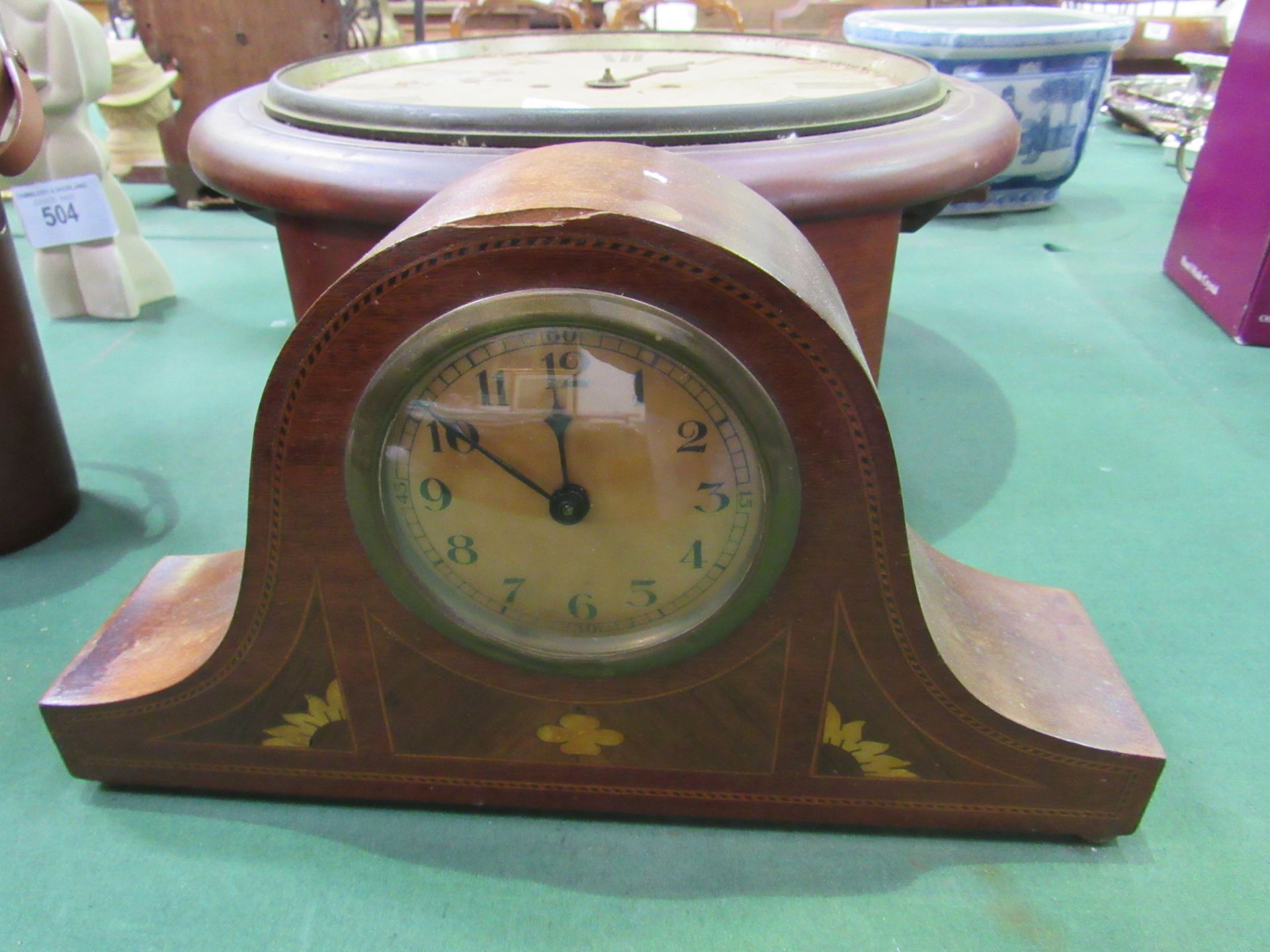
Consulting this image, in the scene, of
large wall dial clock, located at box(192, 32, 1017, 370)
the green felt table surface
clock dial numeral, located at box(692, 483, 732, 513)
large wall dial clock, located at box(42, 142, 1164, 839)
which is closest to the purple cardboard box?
the green felt table surface

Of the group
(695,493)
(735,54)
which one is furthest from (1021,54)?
(695,493)

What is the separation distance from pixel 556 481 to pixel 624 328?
0.17m

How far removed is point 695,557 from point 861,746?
30cm

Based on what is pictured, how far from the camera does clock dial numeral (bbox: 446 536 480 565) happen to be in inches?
35.6

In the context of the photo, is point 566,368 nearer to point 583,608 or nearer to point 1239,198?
point 583,608

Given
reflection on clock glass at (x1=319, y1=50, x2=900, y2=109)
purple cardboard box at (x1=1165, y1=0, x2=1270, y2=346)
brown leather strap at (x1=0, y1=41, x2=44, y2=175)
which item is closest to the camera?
brown leather strap at (x1=0, y1=41, x2=44, y2=175)

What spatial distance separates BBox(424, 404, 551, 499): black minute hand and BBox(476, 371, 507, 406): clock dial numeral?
36 millimetres

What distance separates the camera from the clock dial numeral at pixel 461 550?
35.6 inches

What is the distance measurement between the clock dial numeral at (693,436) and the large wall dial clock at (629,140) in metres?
0.43

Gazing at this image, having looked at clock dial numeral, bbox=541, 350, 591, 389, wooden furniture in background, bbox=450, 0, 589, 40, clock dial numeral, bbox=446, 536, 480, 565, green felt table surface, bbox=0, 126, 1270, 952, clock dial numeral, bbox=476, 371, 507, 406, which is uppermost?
wooden furniture in background, bbox=450, 0, 589, 40

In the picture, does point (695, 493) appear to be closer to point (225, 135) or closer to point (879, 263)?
point (879, 263)

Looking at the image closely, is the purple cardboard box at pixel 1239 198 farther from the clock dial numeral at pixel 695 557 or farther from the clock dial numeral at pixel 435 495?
the clock dial numeral at pixel 435 495

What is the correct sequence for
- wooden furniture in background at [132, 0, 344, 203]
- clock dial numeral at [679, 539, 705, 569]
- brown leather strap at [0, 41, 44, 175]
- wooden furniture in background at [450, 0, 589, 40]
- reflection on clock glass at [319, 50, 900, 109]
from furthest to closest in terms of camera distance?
wooden furniture in background at [132, 0, 344, 203] → wooden furniture in background at [450, 0, 589, 40] → reflection on clock glass at [319, 50, 900, 109] → brown leather strap at [0, 41, 44, 175] → clock dial numeral at [679, 539, 705, 569]

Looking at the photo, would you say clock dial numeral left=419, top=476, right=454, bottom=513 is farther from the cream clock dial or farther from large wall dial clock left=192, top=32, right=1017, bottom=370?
large wall dial clock left=192, top=32, right=1017, bottom=370
